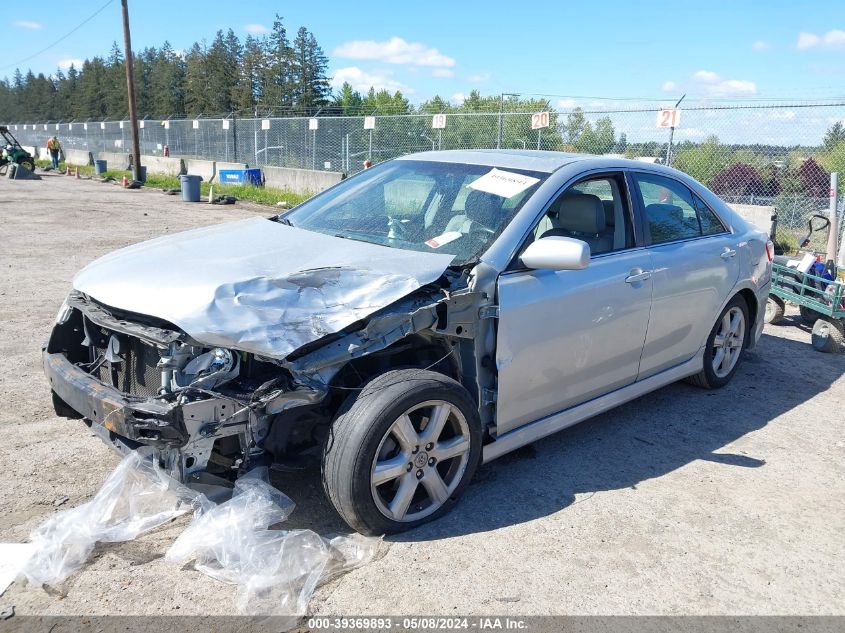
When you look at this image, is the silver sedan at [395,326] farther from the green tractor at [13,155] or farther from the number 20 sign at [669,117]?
the green tractor at [13,155]

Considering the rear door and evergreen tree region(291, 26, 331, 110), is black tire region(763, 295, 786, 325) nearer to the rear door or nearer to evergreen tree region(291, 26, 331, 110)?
the rear door

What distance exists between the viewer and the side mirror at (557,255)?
3350 millimetres

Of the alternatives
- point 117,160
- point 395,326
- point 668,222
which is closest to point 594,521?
point 395,326

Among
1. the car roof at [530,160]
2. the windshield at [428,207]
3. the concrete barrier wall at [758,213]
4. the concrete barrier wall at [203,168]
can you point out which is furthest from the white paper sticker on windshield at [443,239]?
the concrete barrier wall at [203,168]

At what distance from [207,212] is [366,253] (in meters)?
15.0

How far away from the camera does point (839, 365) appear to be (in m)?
6.21

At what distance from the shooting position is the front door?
11.3 feet

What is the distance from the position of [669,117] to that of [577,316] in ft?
30.6

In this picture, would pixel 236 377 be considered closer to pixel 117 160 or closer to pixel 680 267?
pixel 680 267

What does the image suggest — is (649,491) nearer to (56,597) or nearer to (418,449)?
(418,449)

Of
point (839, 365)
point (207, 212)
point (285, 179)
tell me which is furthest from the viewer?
point (285, 179)

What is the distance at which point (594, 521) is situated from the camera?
136 inches

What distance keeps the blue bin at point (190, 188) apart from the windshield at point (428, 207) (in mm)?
16936

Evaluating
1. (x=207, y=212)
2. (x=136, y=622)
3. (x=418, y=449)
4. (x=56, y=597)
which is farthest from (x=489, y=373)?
(x=207, y=212)
